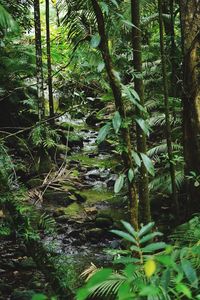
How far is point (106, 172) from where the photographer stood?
28.3ft

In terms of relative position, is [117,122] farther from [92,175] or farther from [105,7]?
[92,175]

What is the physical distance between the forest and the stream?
2cm

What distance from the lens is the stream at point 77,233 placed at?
4262mm

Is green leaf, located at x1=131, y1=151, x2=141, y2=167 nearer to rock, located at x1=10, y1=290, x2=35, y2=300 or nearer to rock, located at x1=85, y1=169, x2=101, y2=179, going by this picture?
rock, located at x1=10, y1=290, x2=35, y2=300

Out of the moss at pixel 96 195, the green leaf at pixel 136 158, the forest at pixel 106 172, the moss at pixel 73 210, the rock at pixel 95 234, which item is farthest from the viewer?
the moss at pixel 96 195

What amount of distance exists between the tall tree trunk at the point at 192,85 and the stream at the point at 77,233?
35.5 inches

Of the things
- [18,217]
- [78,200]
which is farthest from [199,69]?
[78,200]

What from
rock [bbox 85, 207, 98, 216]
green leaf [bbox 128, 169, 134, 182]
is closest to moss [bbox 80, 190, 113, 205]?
rock [bbox 85, 207, 98, 216]

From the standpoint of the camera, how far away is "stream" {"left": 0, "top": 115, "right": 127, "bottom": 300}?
14.0 feet

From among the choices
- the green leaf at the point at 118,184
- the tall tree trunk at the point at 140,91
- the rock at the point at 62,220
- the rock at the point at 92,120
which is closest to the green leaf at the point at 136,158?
the green leaf at the point at 118,184

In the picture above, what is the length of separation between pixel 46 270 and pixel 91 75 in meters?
1.23

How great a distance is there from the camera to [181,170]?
599 cm

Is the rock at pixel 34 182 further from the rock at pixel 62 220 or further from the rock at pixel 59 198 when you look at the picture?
the rock at pixel 62 220

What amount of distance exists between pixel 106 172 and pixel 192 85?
14.3ft
